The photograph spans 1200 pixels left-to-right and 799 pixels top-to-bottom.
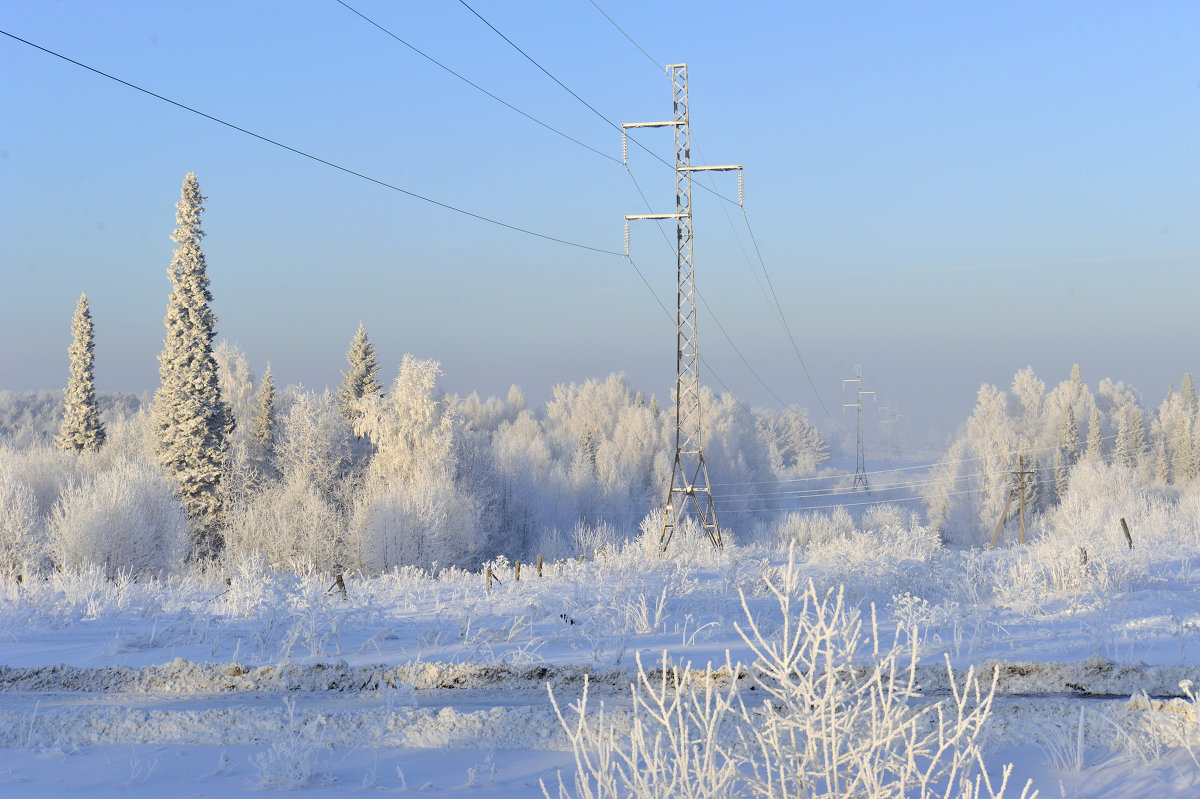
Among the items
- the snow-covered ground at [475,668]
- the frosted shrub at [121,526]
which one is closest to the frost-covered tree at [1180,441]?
the snow-covered ground at [475,668]

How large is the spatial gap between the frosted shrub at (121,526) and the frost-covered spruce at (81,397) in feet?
37.6

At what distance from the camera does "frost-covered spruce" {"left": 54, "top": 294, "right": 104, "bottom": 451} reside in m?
42.4

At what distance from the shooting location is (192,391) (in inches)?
1377

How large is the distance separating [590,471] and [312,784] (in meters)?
53.4

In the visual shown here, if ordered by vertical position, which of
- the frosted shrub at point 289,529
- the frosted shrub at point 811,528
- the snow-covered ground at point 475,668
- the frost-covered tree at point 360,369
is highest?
the frost-covered tree at point 360,369

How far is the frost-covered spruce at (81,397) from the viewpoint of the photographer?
42438 mm

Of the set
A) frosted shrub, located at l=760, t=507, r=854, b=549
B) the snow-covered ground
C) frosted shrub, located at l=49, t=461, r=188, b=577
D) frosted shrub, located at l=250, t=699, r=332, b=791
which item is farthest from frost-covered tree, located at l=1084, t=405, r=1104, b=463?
frosted shrub, located at l=250, t=699, r=332, b=791

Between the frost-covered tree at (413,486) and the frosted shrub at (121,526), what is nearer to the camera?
the frosted shrub at (121,526)

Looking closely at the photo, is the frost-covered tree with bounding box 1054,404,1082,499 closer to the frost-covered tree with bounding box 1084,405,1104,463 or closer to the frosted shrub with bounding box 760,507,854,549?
the frost-covered tree with bounding box 1084,405,1104,463

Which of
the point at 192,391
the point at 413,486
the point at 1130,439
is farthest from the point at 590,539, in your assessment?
the point at 1130,439

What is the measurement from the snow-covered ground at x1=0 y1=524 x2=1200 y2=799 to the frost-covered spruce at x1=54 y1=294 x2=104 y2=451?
100ft

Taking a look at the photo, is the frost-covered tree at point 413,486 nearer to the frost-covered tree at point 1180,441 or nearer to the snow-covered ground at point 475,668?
the snow-covered ground at point 475,668

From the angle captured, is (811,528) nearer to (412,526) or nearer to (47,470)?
(412,526)

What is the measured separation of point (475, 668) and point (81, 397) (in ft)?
133
